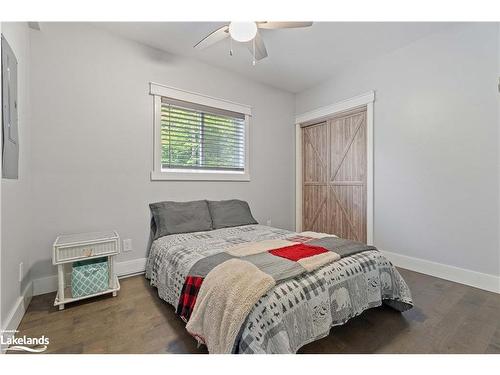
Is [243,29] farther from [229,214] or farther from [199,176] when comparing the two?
[229,214]

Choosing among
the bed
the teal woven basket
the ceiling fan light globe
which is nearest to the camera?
the bed

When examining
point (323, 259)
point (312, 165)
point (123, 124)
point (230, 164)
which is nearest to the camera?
point (323, 259)

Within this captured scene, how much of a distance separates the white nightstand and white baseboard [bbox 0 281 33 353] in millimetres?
201

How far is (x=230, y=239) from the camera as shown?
2.26m

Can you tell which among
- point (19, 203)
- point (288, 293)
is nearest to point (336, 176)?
point (288, 293)

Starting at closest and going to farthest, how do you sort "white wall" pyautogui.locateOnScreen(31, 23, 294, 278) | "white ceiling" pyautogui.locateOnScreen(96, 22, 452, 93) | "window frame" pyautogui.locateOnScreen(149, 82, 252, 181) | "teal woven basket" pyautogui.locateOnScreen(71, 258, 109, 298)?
"teal woven basket" pyautogui.locateOnScreen(71, 258, 109, 298)
"white wall" pyautogui.locateOnScreen(31, 23, 294, 278)
"white ceiling" pyautogui.locateOnScreen(96, 22, 452, 93)
"window frame" pyautogui.locateOnScreen(149, 82, 252, 181)

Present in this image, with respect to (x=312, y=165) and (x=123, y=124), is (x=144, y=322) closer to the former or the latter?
(x=123, y=124)

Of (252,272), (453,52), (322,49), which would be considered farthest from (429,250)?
(322,49)

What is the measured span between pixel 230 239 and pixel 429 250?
2.22 meters

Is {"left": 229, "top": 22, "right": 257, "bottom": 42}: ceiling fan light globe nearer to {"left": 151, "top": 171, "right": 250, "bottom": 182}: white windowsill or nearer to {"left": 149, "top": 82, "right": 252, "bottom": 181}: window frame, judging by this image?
{"left": 149, "top": 82, "right": 252, "bottom": 181}: window frame

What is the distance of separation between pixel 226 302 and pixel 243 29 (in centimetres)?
193

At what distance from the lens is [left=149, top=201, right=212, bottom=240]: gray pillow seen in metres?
2.52

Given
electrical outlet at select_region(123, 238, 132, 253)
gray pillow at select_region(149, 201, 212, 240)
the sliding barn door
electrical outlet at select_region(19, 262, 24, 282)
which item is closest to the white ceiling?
the sliding barn door

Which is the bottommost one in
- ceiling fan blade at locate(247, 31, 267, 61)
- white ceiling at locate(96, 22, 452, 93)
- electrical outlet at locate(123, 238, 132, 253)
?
electrical outlet at locate(123, 238, 132, 253)
